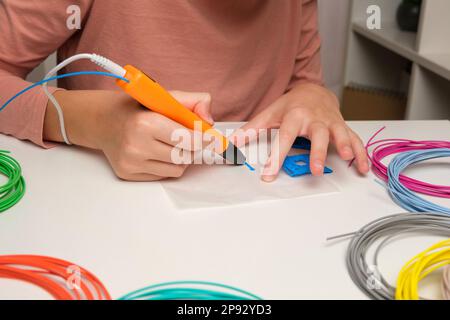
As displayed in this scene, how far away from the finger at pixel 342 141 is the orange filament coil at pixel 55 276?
1.15 ft

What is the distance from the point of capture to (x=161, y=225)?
500 millimetres

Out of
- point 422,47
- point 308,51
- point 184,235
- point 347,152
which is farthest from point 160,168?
point 422,47

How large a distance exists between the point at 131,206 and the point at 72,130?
0.60 feet

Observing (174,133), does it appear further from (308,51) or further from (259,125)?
(308,51)

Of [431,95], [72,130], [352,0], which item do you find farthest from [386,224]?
[352,0]

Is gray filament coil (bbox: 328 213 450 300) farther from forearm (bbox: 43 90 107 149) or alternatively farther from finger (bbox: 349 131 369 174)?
forearm (bbox: 43 90 107 149)

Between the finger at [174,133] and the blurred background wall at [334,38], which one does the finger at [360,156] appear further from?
the blurred background wall at [334,38]

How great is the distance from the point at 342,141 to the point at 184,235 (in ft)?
0.89

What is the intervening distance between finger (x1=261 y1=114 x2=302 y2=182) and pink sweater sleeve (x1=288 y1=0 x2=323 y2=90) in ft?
1.22

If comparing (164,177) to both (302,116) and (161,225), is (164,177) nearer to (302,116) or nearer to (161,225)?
(161,225)

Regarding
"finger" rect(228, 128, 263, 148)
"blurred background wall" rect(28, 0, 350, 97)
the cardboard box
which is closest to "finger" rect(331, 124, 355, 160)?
"finger" rect(228, 128, 263, 148)

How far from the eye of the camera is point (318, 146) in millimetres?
631

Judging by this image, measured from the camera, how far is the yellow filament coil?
40 cm

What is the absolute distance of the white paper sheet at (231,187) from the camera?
1.80 ft
